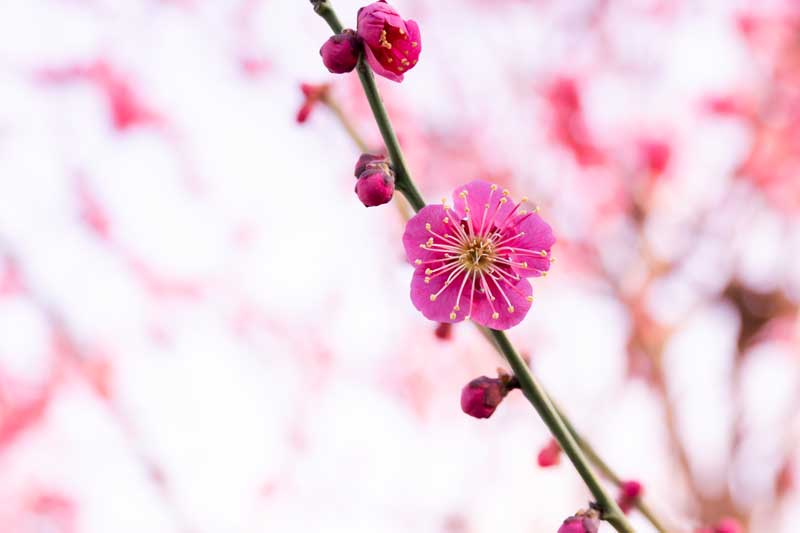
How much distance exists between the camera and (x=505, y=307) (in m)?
0.85

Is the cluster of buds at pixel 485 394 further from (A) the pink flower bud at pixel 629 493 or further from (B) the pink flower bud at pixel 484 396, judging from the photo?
(A) the pink flower bud at pixel 629 493

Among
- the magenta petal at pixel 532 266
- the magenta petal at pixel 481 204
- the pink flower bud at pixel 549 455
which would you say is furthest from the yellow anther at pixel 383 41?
the pink flower bud at pixel 549 455

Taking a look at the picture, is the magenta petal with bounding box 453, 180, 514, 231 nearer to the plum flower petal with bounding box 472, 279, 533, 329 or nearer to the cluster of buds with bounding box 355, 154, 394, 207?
the plum flower petal with bounding box 472, 279, 533, 329

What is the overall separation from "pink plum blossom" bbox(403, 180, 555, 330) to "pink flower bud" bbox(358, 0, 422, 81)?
0.57 ft

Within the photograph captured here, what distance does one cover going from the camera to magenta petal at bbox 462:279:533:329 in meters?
0.79

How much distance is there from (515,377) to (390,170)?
263mm

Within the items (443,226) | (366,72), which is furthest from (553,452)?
(366,72)

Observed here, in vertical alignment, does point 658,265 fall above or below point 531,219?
above

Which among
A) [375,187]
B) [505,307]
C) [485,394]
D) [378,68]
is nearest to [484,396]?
[485,394]

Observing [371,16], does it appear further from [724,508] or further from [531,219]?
[724,508]

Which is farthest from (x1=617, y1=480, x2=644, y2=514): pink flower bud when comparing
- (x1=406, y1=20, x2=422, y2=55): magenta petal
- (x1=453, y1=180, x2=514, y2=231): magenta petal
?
(x1=406, y1=20, x2=422, y2=55): magenta petal

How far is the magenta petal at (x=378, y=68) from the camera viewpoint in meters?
0.77

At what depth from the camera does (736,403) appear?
337 centimetres

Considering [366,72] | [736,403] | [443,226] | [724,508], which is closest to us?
[366,72]
